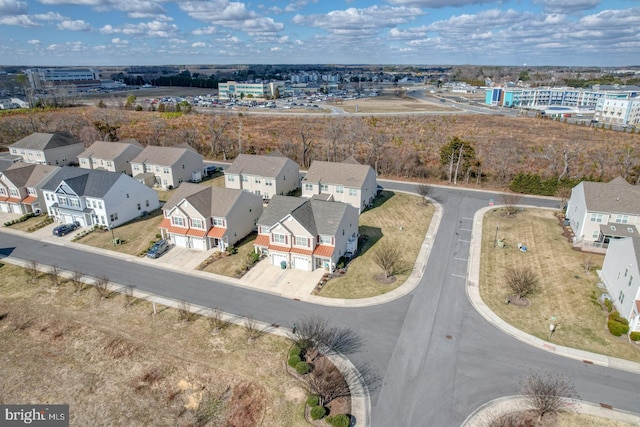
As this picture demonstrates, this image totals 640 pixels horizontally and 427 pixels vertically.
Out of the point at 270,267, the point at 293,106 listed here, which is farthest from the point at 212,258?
the point at 293,106

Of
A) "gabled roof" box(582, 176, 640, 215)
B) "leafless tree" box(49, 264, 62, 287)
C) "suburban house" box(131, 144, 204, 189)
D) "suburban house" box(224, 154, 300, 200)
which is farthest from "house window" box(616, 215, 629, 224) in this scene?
"suburban house" box(131, 144, 204, 189)

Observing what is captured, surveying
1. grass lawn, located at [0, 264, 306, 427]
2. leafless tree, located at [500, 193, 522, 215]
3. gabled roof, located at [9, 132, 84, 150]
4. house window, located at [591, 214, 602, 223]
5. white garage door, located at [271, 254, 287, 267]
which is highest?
gabled roof, located at [9, 132, 84, 150]

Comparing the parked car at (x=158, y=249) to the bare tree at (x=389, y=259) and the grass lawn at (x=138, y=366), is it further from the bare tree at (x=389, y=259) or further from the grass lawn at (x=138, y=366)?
the bare tree at (x=389, y=259)

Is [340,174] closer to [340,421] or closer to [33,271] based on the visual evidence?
[340,421]

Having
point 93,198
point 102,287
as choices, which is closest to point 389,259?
point 102,287

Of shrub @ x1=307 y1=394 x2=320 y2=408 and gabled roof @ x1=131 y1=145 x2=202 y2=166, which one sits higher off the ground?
gabled roof @ x1=131 y1=145 x2=202 y2=166

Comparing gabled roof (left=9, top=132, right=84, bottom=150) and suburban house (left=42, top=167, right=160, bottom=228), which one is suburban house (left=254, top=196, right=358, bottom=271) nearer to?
suburban house (left=42, top=167, right=160, bottom=228)

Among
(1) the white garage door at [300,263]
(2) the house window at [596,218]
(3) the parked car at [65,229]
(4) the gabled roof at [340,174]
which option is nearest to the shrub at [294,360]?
(1) the white garage door at [300,263]
